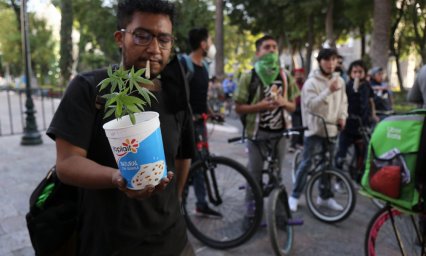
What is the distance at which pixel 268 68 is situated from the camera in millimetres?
3504

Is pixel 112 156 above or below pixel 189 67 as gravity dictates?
below

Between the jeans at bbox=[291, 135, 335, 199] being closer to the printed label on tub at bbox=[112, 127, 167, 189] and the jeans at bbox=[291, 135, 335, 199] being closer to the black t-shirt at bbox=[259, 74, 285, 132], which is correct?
the black t-shirt at bbox=[259, 74, 285, 132]

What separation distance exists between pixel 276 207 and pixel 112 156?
2174 mm

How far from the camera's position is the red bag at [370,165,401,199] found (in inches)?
79.8

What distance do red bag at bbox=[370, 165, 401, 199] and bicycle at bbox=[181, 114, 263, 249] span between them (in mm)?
1116

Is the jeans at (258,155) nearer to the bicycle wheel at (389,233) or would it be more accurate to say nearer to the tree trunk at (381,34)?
the bicycle wheel at (389,233)

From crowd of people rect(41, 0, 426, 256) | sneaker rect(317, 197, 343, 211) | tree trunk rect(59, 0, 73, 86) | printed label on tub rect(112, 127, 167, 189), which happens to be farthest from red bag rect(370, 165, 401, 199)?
tree trunk rect(59, 0, 73, 86)

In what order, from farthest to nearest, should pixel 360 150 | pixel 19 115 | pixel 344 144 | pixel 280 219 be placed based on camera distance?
pixel 19 115 < pixel 344 144 < pixel 360 150 < pixel 280 219

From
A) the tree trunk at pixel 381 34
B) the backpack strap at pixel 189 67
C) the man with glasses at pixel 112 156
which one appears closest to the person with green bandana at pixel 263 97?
the backpack strap at pixel 189 67

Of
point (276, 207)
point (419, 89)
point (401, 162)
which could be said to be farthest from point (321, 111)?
point (401, 162)

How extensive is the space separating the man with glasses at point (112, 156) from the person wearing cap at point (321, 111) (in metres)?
2.79

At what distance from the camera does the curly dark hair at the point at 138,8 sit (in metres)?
1.43

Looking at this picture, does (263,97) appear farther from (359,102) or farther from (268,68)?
(359,102)

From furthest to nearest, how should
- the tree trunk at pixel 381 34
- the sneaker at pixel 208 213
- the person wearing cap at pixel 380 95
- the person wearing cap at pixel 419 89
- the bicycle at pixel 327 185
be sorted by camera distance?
1. the tree trunk at pixel 381 34
2. the person wearing cap at pixel 380 95
3. the bicycle at pixel 327 185
4. the sneaker at pixel 208 213
5. the person wearing cap at pixel 419 89
